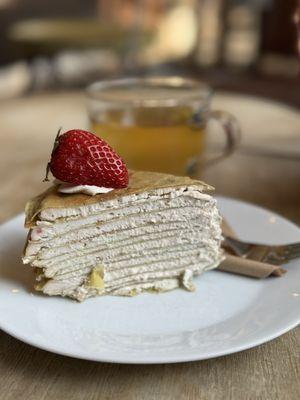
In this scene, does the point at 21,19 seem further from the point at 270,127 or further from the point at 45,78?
the point at 270,127

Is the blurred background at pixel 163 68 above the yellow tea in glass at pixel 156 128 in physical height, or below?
below

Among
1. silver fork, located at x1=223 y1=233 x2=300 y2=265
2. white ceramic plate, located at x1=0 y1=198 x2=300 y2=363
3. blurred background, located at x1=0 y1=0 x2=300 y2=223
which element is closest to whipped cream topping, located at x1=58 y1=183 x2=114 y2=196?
white ceramic plate, located at x1=0 y1=198 x2=300 y2=363

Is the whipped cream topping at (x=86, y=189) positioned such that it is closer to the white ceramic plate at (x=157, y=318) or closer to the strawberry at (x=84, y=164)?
the strawberry at (x=84, y=164)

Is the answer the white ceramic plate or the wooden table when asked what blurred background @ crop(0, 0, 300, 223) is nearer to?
Result: the white ceramic plate

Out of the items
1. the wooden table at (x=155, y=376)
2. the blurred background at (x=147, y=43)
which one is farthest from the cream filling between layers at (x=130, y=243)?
the blurred background at (x=147, y=43)

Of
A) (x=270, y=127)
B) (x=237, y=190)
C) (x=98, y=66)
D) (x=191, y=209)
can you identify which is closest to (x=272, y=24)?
(x=98, y=66)

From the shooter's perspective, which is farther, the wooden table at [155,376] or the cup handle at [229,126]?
the cup handle at [229,126]
